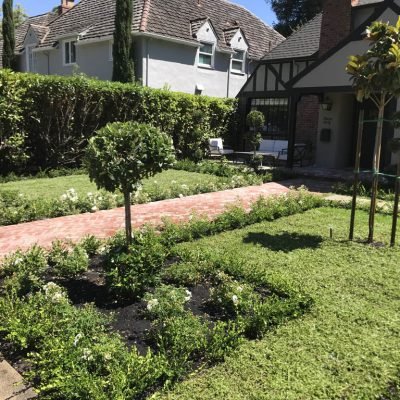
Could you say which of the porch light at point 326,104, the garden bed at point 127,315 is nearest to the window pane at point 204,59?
the porch light at point 326,104

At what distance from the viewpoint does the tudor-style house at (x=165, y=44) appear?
21.6 metres

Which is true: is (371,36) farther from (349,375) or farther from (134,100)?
(134,100)

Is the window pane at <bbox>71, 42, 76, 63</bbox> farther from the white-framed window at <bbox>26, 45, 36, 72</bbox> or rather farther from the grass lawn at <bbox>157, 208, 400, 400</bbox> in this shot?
the grass lawn at <bbox>157, 208, 400, 400</bbox>

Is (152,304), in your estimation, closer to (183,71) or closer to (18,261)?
(18,261)

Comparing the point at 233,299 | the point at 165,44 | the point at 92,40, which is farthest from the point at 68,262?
the point at 92,40

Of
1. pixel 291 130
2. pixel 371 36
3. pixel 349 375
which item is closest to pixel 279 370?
pixel 349 375

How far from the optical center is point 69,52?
24734 mm

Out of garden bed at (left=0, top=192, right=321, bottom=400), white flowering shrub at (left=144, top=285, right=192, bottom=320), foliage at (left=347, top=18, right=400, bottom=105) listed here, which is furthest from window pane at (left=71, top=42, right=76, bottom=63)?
white flowering shrub at (left=144, top=285, right=192, bottom=320)

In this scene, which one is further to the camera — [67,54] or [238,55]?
[238,55]

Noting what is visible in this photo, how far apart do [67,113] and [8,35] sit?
55.1 feet

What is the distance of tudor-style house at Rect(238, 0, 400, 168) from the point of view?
1336 cm

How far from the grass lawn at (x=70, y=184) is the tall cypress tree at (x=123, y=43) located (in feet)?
26.8

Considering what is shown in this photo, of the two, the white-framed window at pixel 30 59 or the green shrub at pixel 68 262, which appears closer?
the green shrub at pixel 68 262

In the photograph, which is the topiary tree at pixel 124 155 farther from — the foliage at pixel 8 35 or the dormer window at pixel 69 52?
the foliage at pixel 8 35
